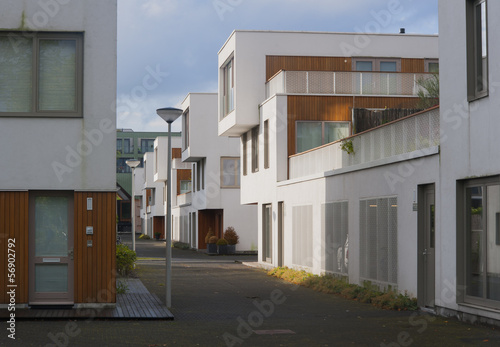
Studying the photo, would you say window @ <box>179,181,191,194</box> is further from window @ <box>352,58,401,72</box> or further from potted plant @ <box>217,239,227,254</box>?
window @ <box>352,58,401,72</box>

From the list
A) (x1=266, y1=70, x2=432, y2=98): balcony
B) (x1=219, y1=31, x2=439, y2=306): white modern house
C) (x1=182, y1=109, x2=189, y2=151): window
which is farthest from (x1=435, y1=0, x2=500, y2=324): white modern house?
(x1=182, y1=109, x2=189, y2=151): window

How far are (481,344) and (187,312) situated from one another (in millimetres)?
6094

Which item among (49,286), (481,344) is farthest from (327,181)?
(481,344)

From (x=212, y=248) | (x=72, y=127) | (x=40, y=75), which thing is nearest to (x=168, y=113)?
(x=72, y=127)

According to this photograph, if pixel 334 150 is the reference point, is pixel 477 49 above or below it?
above

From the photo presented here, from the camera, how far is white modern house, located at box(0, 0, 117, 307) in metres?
14.9

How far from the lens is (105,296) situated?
49.1 feet

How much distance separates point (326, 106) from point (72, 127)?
14.0 m

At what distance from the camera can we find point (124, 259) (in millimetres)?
23656

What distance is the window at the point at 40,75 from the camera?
15.0 m

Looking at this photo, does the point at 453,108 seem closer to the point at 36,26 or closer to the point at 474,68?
the point at 474,68

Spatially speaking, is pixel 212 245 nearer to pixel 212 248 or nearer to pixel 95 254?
pixel 212 248

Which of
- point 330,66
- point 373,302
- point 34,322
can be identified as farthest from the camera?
point 330,66

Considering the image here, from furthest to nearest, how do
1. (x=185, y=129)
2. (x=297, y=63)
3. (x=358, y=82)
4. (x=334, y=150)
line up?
(x=185, y=129)
(x=297, y=63)
(x=358, y=82)
(x=334, y=150)
